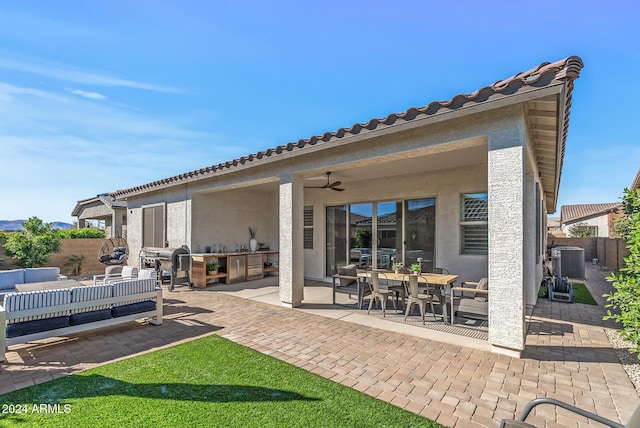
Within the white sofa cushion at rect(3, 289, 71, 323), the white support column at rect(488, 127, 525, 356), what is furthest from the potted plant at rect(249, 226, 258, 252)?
the white support column at rect(488, 127, 525, 356)

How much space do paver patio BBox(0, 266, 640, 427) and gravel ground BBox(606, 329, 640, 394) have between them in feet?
0.30

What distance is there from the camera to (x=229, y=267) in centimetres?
1059

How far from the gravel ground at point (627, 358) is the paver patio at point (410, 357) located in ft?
0.30

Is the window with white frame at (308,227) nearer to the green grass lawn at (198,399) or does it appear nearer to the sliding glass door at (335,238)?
the sliding glass door at (335,238)

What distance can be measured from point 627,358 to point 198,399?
5.95 metres

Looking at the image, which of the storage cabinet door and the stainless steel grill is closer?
A: the stainless steel grill

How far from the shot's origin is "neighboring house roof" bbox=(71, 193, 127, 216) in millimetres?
17312

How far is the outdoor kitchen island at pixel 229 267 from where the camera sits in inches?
394

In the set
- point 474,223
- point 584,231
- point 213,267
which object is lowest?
point 213,267

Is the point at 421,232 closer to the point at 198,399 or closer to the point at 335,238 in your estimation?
the point at 335,238

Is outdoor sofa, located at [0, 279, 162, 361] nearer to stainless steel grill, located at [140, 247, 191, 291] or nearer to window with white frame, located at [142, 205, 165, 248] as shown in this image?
stainless steel grill, located at [140, 247, 191, 291]

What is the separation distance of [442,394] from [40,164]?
68.4 feet

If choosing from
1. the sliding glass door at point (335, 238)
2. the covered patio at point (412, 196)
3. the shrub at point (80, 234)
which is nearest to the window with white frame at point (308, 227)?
the covered patio at point (412, 196)

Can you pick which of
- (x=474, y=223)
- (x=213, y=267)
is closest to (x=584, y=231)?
(x=474, y=223)
